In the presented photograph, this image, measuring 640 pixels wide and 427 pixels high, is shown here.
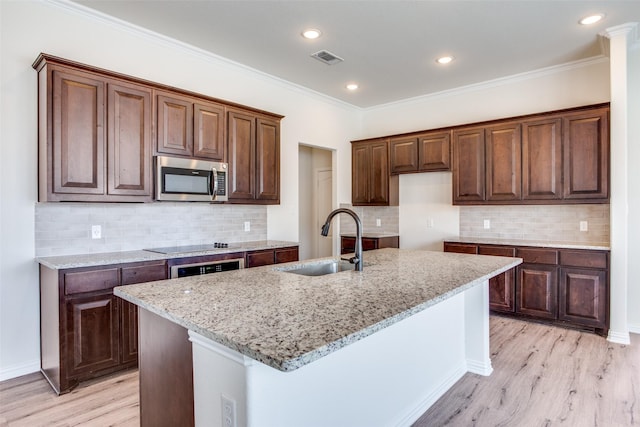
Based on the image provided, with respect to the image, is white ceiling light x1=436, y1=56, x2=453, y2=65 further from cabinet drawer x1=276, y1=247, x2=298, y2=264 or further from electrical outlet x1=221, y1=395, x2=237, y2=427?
electrical outlet x1=221, y1=395, x2=237, y2=427

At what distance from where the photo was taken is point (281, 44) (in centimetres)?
366

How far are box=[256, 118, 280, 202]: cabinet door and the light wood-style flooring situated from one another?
2110mm

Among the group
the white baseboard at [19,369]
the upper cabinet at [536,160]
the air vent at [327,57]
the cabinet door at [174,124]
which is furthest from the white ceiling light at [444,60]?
the white baseboard at [19,369]

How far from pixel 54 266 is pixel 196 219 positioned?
4.86 feet

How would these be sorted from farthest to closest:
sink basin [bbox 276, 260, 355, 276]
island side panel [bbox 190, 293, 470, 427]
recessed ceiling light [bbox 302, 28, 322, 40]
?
recessed ceiling light [bbox 302, 28, 322, 40]
sink basin [bbox 276, 260, 355, 276]
island side panel [bbox 190, 293, 470, 427]

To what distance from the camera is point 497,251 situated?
413 centimetres

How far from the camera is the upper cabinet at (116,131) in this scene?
104 inches

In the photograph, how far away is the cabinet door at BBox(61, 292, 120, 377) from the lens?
2523mm

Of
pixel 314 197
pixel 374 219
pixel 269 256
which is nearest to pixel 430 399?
pixel 269 256

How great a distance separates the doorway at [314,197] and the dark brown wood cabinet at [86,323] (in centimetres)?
370

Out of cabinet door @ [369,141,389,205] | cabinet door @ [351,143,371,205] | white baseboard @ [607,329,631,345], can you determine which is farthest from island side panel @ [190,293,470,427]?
cabinet door @ [351,143,371,205]

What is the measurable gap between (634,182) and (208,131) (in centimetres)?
426

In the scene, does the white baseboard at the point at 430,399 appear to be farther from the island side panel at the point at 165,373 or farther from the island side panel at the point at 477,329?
the island side panel at the point at 165,373

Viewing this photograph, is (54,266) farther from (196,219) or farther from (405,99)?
(405,99)
